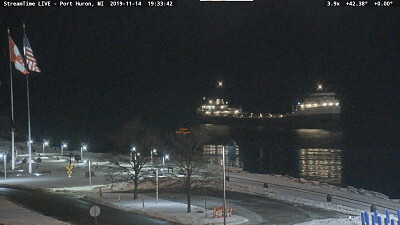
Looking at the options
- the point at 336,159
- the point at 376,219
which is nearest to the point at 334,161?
the point at 336,159

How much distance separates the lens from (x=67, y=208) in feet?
93.9

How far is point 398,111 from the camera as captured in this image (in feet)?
614

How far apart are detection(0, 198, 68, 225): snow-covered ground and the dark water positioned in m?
42.6

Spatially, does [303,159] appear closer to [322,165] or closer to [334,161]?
[334,161]

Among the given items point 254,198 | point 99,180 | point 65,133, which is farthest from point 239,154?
point 254,198

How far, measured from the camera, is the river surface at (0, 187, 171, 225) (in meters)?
24.7

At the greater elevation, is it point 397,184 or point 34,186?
point 34,186

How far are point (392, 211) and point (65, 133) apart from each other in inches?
4255

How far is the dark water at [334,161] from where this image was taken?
6456 cm

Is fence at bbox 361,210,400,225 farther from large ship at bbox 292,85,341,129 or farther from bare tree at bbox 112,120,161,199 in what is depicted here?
large ship at bbox 292,85,341,129

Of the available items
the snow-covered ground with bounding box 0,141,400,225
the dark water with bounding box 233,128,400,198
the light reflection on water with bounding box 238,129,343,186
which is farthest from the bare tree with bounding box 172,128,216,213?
the light reflection on water with bounding box 238,129,343,186

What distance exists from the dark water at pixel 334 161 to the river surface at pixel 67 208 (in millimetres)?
37900

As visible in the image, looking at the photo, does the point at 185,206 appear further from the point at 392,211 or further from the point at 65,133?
the point at 65,133

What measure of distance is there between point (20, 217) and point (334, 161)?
7343 cm
